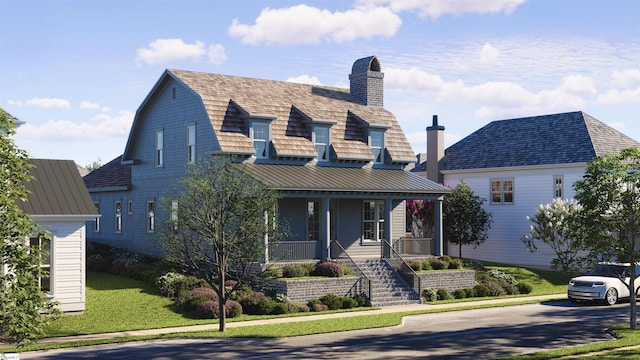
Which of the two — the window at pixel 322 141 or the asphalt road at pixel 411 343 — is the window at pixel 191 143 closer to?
the window at pixel 322 141

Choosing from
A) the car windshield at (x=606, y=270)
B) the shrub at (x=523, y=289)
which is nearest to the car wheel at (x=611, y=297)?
the car windshield at (x=606, y=270)

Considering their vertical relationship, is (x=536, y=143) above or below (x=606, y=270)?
above

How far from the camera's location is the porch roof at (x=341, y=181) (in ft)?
112

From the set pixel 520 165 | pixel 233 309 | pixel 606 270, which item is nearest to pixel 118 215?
pixel 233 309

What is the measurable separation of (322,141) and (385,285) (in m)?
8.81

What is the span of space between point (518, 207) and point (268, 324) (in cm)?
2602

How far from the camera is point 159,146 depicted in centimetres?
4078

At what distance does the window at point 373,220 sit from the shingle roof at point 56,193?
15305 millimetres

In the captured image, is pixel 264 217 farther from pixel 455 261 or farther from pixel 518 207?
pixel 518 207

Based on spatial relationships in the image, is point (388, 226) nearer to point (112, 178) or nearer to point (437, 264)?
point (437, 264)

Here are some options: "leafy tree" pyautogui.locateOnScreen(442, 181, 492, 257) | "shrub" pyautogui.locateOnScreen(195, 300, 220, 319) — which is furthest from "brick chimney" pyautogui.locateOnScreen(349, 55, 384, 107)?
"shrub" pyautogui.locateOnScreen(195, 300, 220, 319)

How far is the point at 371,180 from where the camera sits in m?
38.0

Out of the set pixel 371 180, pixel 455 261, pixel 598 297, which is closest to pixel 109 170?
pixel 371 180

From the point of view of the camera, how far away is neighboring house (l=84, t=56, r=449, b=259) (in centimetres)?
3606
